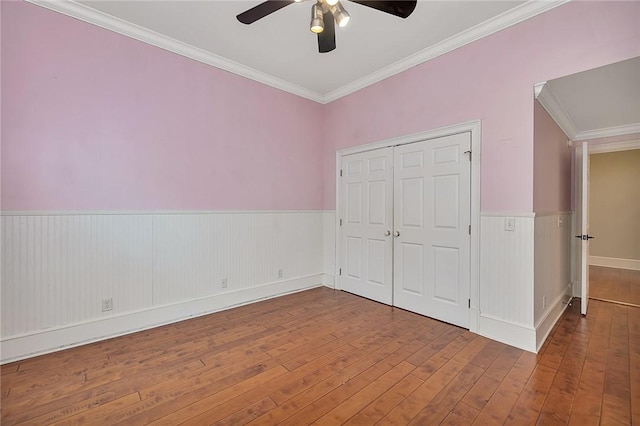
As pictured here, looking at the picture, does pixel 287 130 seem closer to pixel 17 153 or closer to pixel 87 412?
pixel 17 153

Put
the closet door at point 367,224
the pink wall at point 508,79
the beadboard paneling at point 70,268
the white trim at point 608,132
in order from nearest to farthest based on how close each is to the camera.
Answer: the pink wall at point 508,79
the beadboard paneling at point 70,268
the closet door at point 367,224
the white trim at point 608,132

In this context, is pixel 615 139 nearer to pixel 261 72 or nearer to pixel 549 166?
pixel 549 166

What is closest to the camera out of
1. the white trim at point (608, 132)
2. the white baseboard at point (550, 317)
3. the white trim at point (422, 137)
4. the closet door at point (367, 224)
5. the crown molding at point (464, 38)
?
the crown molding at point (464, 38)

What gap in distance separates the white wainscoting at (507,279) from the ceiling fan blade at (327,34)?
6.89 feet

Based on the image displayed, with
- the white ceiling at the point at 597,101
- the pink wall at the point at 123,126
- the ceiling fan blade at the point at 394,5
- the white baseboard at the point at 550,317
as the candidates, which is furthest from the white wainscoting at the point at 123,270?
the white ceiling at the point at 597,101

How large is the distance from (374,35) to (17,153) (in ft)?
10.9

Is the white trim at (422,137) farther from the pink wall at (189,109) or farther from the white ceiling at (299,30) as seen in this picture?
the white ceiling at (299,30)

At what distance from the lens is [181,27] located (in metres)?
2.78

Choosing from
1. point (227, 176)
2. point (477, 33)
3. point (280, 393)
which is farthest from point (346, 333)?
point (477, 33)

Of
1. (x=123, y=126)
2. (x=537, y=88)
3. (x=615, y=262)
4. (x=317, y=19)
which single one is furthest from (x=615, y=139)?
(x=123, y=126)

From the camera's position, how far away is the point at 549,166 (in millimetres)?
3018

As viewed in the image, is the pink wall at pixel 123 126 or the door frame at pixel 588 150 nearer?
the pink wall at pixel 123 126

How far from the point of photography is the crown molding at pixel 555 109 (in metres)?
2.50

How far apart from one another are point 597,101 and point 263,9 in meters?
3.62
